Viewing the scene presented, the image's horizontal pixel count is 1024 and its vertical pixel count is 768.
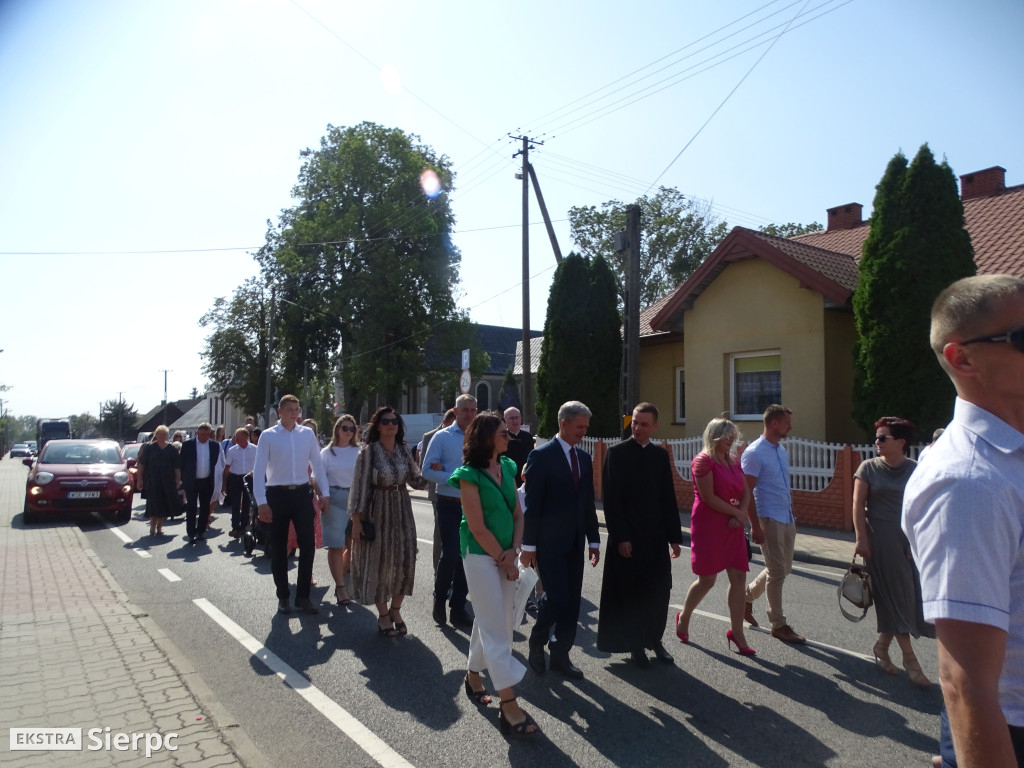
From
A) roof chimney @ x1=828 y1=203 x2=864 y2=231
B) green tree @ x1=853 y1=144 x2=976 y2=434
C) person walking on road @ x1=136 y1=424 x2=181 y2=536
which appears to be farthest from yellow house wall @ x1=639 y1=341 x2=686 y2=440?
person walking on road @ x1=136 y1=424 x2=181 y2=536

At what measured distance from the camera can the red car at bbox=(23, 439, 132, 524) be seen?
14656 millimetres

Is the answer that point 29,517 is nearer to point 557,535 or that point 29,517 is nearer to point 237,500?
point 237,500

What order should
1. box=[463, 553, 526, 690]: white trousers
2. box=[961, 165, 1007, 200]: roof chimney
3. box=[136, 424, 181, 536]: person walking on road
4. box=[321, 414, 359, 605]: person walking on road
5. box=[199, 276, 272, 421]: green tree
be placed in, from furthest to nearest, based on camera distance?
box=[199, 276, 272, 421]: green tree → box=[961, 165, 1007, 200]: roof chimney → box=[136, 424, 181, 536]: person walking on road → box=[321, 414, 359, 605]: person walking on road → box=[463, 553, 526, 690]: white trousers

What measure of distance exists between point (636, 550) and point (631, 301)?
10.6 meters

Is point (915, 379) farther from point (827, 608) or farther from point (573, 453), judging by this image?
point (573, 453)

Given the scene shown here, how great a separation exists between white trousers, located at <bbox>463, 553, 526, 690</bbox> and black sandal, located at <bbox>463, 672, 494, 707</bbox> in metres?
0.38

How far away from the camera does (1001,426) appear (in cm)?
160

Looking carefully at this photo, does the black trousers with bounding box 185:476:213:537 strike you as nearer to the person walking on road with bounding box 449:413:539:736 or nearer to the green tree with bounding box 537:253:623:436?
the person walking on road with bounding box 449:413:539:736

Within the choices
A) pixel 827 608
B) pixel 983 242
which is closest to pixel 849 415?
pixel 983 242

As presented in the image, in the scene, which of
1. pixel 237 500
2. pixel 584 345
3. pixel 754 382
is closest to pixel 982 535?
pixel 237 500

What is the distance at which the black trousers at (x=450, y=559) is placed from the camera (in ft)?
22.3

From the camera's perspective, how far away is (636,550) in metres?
5.62

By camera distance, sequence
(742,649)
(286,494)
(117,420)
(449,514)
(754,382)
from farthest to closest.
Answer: (117,420), (754,382), (286,494), (449,514), (742,649)

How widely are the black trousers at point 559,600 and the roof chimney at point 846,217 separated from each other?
22159mm
